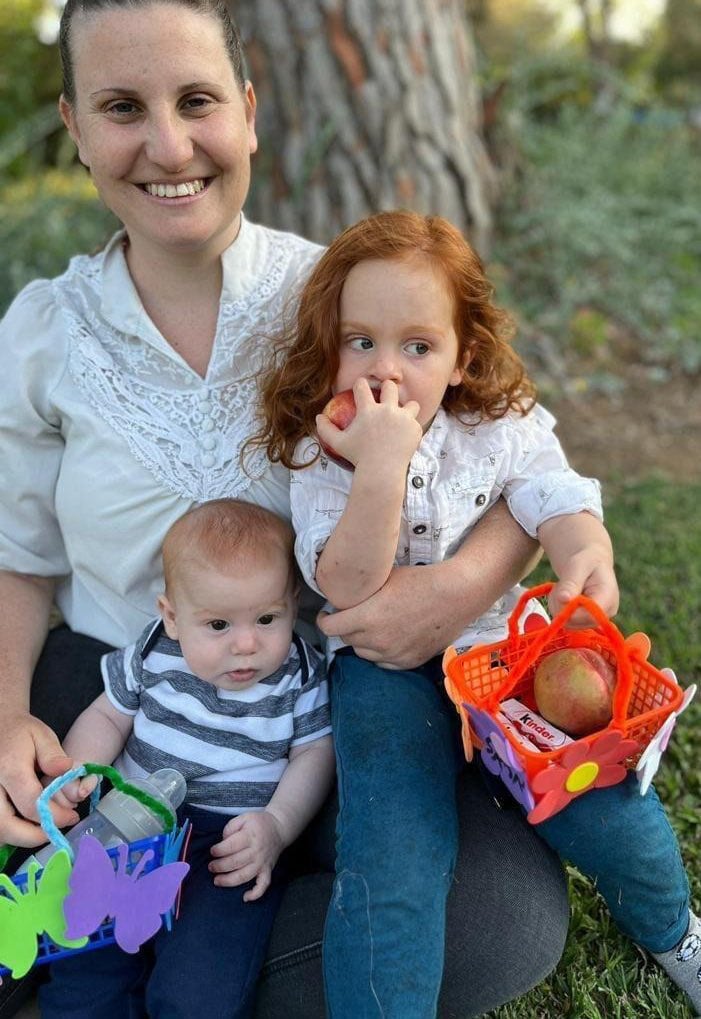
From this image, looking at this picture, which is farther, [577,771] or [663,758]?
[663,758]

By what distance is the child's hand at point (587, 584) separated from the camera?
2094 mm

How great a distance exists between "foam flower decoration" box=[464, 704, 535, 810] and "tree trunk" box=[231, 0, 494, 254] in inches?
129

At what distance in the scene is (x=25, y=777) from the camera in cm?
224

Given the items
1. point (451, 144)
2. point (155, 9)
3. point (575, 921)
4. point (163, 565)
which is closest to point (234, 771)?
point (163, 565)

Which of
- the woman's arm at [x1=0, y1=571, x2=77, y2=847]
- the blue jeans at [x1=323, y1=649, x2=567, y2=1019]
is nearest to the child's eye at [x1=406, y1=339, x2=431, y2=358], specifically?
the blue jeans at [x1=323, y1=649, x2=567, y2=1019]

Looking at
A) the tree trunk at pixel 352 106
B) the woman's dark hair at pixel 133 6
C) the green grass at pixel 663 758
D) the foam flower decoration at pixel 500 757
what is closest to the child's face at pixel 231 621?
the foam flower decoration at pixel 500 757

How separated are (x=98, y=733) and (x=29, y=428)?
0.76m

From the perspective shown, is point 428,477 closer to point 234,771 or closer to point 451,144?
point 234,771

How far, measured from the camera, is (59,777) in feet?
7.00

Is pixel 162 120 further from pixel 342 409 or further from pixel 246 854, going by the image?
pixel 246 854

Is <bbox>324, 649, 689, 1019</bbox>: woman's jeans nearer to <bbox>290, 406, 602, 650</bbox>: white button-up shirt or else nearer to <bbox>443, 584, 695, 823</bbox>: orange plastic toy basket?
<bbox>443, 584, 695, 823</bbox>: orange plastic toy basket

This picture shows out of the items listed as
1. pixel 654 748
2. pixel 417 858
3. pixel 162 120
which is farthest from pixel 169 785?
pixel 162 120

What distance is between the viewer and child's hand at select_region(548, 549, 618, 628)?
2094 mm

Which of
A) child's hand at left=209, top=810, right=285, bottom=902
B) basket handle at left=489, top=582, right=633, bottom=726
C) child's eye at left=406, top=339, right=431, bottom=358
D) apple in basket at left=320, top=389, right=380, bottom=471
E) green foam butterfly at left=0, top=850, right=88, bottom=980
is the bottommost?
child's hand at left=209, top=810, right=285, bottom=902
